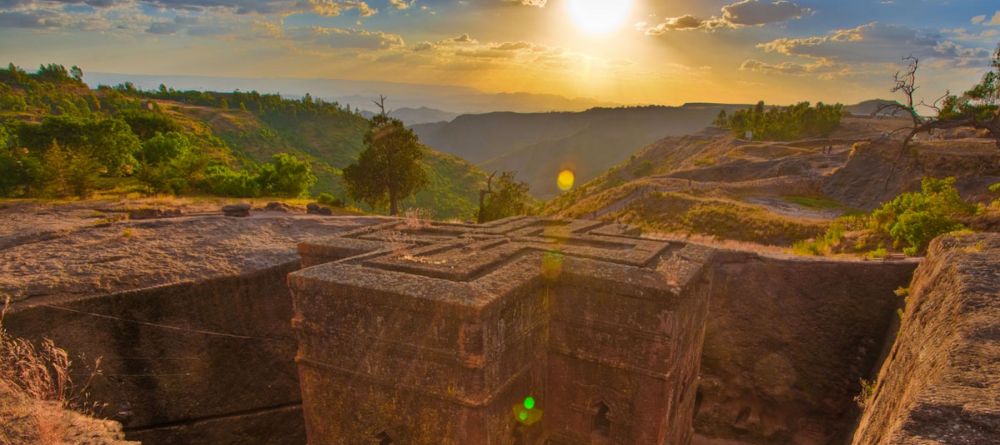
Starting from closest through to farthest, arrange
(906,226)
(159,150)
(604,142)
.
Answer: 1. (906,226)
2. (159,150)
3. (604,142)

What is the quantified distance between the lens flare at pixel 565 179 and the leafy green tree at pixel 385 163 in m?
118

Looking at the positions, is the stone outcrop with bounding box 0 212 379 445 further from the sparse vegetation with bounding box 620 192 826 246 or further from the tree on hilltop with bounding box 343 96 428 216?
the sparse vegetation with bounding box 620 192 826 246

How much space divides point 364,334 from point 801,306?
11.6m

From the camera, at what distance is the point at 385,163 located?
94.6 ft

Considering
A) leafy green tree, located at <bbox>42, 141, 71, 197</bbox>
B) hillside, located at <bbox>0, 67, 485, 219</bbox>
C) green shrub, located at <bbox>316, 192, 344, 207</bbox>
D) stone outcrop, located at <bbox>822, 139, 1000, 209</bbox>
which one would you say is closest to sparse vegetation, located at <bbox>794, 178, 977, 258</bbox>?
stone outcrop, located at <bbox>822, 139, 1000, 209</bbox>

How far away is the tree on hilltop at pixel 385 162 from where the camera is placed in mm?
28591

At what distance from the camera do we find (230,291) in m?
10.5

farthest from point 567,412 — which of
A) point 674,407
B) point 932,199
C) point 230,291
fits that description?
point 932,199

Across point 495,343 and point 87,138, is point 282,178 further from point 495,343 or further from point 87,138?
point 495,343

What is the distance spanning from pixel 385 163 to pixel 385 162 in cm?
6

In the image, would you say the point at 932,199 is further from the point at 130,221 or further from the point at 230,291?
the point at 130,221

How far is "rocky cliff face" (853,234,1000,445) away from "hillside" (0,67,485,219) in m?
38.1

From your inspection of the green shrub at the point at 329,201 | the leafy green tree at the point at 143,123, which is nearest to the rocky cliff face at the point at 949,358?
the green shrub at the point at 329,201

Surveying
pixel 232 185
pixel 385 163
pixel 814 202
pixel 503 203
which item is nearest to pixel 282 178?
pixel 232 185
